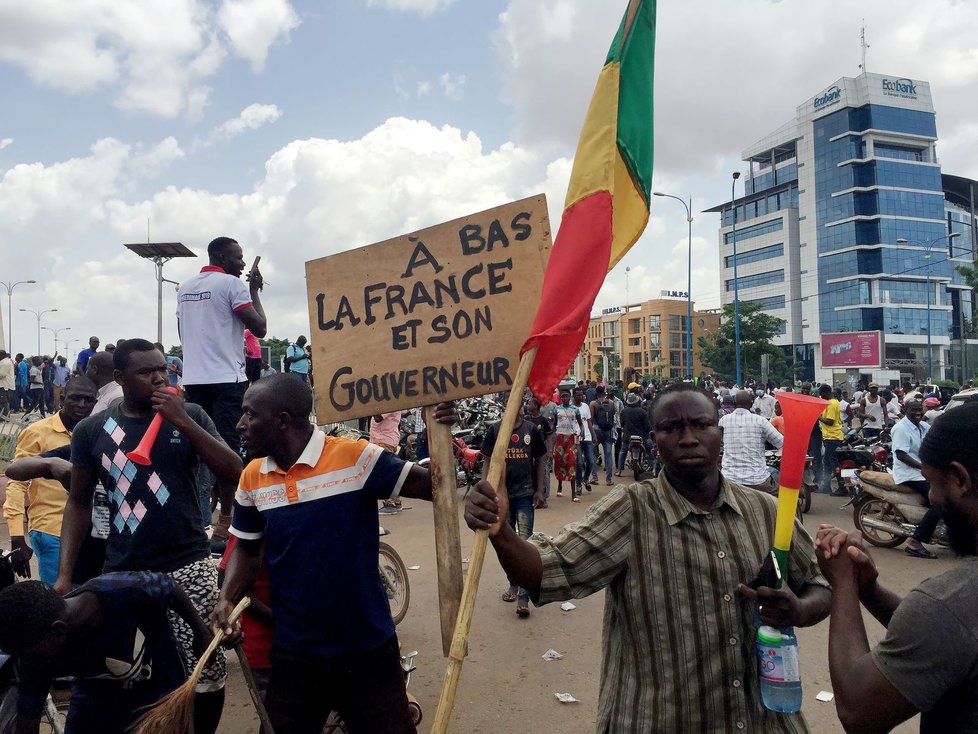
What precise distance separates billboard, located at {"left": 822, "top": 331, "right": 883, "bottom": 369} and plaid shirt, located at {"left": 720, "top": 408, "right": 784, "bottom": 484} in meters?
46.1

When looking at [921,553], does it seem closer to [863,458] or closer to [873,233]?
[863,458]

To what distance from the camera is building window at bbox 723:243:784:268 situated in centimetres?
7519

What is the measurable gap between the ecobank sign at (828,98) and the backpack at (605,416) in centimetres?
6906

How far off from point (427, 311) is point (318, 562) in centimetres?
101

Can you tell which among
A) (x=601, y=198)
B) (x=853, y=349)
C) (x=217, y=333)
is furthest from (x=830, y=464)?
(x=853, y=349)

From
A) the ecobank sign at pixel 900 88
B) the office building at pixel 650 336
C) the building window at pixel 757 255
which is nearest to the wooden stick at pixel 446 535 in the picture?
the building window at pixel 757 255

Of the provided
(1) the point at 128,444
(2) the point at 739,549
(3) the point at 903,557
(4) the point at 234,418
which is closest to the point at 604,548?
(2) the point at 739,549

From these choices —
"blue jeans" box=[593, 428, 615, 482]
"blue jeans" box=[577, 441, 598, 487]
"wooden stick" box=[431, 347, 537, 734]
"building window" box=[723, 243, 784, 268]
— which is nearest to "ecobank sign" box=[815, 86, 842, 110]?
"building window" box=[723, 243, 784, 268]

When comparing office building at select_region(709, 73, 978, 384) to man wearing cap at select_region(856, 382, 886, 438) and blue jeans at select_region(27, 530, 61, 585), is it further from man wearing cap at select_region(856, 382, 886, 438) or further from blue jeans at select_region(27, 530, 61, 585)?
blue jeans at select_region(27, 530, 61, 585)

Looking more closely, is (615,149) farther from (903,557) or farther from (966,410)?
(903,557)

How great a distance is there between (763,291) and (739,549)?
267 ft

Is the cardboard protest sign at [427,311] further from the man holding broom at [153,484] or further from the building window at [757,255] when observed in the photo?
the building window at [757,255]

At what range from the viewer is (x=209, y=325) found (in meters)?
4.25

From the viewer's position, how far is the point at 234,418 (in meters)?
4.43
